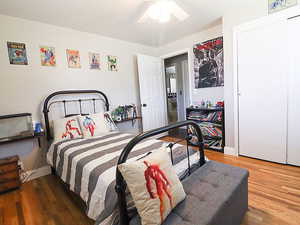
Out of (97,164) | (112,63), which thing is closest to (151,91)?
(112,63)

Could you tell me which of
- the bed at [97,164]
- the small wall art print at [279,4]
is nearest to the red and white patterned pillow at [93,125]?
the bed at [97,164]

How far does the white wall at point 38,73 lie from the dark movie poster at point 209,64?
5.80ft

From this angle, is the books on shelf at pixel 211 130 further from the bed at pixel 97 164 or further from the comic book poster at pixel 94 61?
the comic book poster at pixel 94 61

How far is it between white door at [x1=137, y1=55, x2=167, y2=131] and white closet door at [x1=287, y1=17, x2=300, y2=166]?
245 cm

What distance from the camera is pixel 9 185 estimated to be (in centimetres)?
200

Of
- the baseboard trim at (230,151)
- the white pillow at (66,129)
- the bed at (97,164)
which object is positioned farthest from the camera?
the baseboard trim at (230,151)

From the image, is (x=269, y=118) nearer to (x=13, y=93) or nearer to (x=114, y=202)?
(x=114, y=202)

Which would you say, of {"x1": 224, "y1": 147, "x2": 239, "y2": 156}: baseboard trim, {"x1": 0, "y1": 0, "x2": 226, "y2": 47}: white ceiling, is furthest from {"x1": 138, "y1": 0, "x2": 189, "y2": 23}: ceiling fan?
{"x1": 224, "y1": 147, "x2": 239, "y2": 156}: baseboard trim

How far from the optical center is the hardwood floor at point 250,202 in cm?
138

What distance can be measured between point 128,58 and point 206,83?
1808mm

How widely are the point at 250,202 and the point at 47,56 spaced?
10.9 feet

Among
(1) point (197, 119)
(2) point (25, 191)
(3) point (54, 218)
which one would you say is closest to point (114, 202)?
(3) point (54, 218)

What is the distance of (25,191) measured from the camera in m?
2.02

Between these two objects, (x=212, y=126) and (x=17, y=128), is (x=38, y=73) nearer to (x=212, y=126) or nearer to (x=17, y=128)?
(x=17, y=128)
